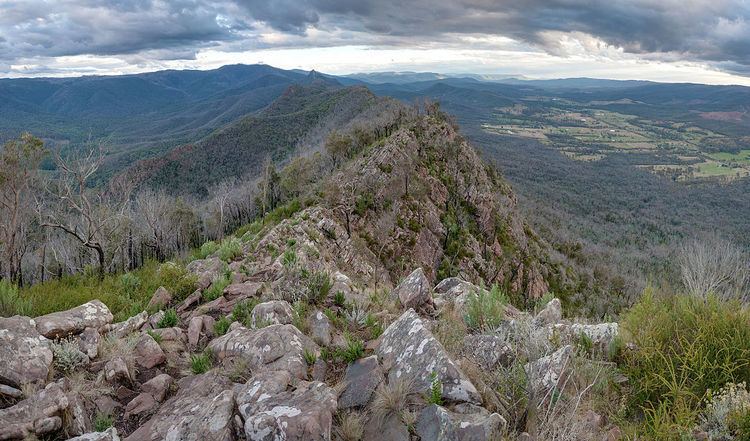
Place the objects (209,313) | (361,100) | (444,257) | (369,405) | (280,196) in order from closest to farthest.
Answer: (369,405) < (209,313) < (444,257) < (280,196) < (361,100)

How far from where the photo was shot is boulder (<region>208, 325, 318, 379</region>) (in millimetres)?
5473

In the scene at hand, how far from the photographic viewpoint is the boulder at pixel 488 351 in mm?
5543

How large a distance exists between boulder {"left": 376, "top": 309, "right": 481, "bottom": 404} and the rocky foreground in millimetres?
14

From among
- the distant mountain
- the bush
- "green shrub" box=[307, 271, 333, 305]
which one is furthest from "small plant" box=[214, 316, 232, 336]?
the distant mountain

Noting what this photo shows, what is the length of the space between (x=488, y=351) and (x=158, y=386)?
4320mm

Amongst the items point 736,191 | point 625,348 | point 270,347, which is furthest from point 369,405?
point 736,191

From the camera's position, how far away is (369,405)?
15.5ft

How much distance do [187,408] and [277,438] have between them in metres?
1.43

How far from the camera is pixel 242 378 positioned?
5.47 meters

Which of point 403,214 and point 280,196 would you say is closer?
point 403,214

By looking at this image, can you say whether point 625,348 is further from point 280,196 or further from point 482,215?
point 280,196

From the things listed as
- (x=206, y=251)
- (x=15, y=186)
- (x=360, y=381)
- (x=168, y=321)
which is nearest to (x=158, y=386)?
(x=168, y=321)

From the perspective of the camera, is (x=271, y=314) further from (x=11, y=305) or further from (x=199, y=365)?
(x=11, y=305)

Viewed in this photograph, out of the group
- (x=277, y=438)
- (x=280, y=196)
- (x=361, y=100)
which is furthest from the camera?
(x=361, y=100)
